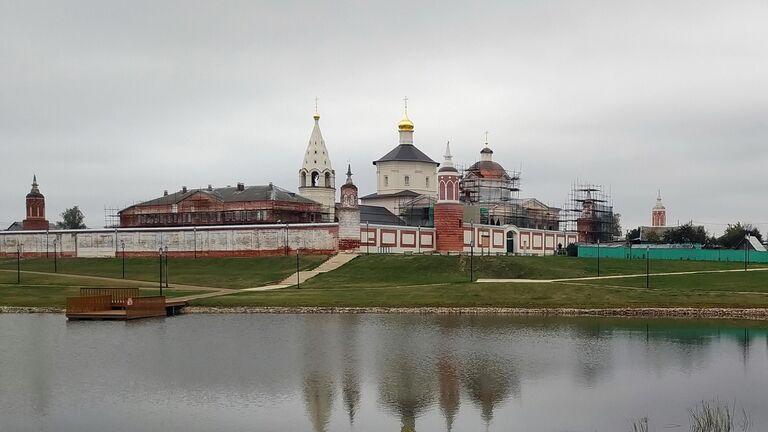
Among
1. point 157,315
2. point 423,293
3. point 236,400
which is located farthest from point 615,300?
point 236,400

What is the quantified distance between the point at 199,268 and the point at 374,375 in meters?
54.7

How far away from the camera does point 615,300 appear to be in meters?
56.7

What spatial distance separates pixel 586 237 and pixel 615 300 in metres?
74.8

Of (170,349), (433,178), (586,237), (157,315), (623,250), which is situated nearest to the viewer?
(170,349)

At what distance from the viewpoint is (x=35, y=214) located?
110m

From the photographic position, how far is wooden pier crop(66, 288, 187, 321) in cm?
5278

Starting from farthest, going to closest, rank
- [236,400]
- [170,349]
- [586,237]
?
1. [586,237]
2. [170,349]
3. [236,400]

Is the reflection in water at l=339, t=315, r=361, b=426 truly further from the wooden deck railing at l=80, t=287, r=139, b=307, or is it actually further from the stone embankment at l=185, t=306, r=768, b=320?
the wooden deck railing at l=80, t=287, r=139, b=307

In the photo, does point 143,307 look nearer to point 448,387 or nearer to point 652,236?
point 448,387

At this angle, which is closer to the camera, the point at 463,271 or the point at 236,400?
the point at 236,400

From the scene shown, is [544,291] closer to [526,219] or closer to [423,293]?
[423,293]

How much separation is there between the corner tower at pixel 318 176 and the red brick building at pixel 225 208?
2.07 m

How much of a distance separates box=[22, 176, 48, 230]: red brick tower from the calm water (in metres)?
66.1


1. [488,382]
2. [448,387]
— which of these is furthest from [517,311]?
[448,387]
